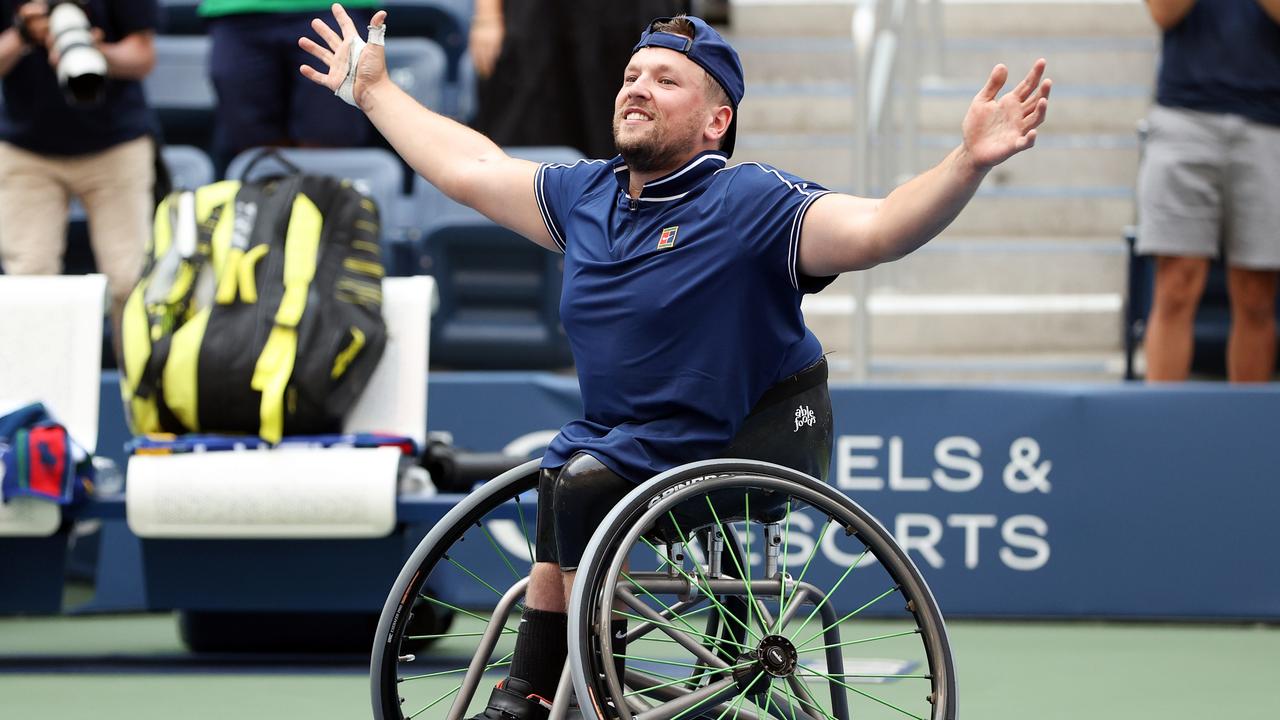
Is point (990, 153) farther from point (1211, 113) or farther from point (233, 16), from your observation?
point (233, 16)

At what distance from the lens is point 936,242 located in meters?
7.33

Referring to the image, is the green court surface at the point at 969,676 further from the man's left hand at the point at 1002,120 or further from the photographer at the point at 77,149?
the man's left hand at the point at 1002,120

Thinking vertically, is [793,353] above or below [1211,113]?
below

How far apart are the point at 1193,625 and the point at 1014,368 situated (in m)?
1.52

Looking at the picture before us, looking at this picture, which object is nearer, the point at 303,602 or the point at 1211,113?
the point at 303,602

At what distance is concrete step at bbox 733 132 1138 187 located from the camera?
7.57m

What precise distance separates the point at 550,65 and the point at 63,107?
1.80 m

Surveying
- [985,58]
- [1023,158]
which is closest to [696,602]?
[1023,158]

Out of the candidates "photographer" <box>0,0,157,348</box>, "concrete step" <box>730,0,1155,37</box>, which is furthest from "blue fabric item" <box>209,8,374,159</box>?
"concrete step" <box>730,0,1155,37</box>

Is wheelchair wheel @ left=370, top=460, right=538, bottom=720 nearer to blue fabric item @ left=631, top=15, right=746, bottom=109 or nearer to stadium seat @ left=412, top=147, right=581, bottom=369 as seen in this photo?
blue fabric item @ left=631, top=15, right=746, bottom=109

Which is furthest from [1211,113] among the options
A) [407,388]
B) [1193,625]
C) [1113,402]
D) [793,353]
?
[793,353]

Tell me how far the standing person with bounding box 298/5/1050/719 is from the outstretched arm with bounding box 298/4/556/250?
0.16 meters

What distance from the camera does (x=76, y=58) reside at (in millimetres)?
5387

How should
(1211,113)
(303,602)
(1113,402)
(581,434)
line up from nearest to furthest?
(581,434), (303,602), (1113,402), (1211,113)
